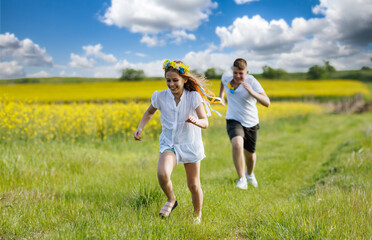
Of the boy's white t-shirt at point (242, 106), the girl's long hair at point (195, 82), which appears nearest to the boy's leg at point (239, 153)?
the boy's white t-shirt at point (242, 106)

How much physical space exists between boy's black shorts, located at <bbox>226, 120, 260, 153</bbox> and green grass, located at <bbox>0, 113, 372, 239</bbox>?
0.68 meters

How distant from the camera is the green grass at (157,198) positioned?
2879 millimetres

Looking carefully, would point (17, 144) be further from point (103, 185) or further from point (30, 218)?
point (30, 218)

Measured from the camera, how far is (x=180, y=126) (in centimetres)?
324

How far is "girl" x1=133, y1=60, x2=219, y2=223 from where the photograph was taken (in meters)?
3.16

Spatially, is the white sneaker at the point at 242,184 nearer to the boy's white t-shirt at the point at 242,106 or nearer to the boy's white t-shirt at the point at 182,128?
the boy's white t-shirt at the point at 242,106

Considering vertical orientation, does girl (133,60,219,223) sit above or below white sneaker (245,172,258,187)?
above

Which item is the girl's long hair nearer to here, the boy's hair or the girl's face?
the girl's face

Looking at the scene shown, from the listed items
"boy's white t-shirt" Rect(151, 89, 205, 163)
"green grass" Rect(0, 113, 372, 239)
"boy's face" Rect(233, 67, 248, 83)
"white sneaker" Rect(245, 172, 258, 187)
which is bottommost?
"white sneaker" Rect(245, 172, 258, 187)

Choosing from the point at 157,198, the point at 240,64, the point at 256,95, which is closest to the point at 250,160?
the point at 256,95

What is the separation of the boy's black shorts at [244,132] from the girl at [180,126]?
2031 millimetres

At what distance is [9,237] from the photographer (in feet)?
9.73

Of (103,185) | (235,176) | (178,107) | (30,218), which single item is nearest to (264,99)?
(235,176)

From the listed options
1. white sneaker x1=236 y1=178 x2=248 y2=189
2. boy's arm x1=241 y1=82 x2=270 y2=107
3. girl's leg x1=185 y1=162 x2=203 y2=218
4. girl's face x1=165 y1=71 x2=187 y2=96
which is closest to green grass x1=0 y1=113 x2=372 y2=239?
white sneaker x1=236 y1=178 x2=248 y2=189
